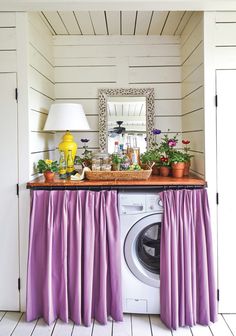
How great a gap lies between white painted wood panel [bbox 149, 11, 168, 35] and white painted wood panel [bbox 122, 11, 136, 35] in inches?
6.9

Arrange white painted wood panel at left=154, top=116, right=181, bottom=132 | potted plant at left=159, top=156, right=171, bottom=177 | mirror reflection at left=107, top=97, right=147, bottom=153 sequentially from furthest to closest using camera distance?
1. white painted wood panel at left=154, top=116, right=181, bottom=132
2. mirror reflection at left=107, top=97, right=147, bottom=153
3. potted plant at left=159, top=156, right=171, bottom=177

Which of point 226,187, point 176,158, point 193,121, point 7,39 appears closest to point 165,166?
point 176,158

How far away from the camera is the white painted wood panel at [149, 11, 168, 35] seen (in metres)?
2.78

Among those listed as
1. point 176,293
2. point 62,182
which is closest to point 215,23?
point 62,182

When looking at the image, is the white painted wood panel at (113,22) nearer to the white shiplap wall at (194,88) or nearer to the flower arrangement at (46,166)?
the white shiplap wall at (194,88)

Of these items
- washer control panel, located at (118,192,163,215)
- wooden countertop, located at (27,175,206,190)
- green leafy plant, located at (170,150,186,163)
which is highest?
green leafy plant, located at (170,150,186,163)

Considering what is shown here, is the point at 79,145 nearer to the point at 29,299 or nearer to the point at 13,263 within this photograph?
the point at 13,263

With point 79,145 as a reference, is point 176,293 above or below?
below

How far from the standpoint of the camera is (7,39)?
8.26 feet

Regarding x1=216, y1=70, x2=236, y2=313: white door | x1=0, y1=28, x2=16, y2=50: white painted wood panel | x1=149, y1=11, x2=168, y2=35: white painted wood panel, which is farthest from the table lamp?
x1=216, y1=70, x2=236, y2=313: white door

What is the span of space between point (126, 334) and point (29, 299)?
0.77 meters

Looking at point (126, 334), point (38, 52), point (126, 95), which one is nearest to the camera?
point (126, 334)

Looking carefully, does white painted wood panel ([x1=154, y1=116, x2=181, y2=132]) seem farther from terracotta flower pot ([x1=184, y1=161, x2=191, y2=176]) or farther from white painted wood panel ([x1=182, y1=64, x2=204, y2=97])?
terracotta flower pot ([x1=184, y1=161, x2=191, y2=176])

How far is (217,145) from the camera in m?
2.51
